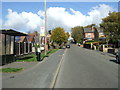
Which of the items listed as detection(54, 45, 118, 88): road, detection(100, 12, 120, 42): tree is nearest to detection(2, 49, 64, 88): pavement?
detection(54, 45, 118, 88): road

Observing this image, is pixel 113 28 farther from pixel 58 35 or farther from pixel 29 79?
pixel 29 79

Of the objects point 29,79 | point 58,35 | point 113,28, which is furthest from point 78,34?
point 29,79

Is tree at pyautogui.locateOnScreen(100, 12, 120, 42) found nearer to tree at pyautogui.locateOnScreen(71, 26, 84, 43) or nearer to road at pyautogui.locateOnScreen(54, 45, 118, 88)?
road at pyautogui.locateOnScreen(54, 45, 118, 88)

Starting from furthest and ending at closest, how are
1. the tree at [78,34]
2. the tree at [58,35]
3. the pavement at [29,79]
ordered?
the tree at [78,34]
the tree at [58,35]
the pavement at [29,79]

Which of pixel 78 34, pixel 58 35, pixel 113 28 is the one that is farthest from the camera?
pixel 78 34

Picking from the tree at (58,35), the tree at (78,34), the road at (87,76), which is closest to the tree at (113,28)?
Answer: the tree at (58,35)

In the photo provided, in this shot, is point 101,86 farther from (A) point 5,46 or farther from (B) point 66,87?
(A) point 5,46

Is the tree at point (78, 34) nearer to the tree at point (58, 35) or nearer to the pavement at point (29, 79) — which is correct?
the tree at point (58, 35)

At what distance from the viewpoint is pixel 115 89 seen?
686 centimetres

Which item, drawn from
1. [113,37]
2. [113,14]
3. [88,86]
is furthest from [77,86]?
[113,14]

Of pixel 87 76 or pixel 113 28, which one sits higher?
pixel 113 28

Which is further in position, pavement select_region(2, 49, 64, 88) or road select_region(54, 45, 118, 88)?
road select_region(54, 45, 118, 88)

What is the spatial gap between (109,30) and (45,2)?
89.4 ft

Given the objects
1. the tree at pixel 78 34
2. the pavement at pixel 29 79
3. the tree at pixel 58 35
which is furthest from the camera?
the tree at pixel 78 34
